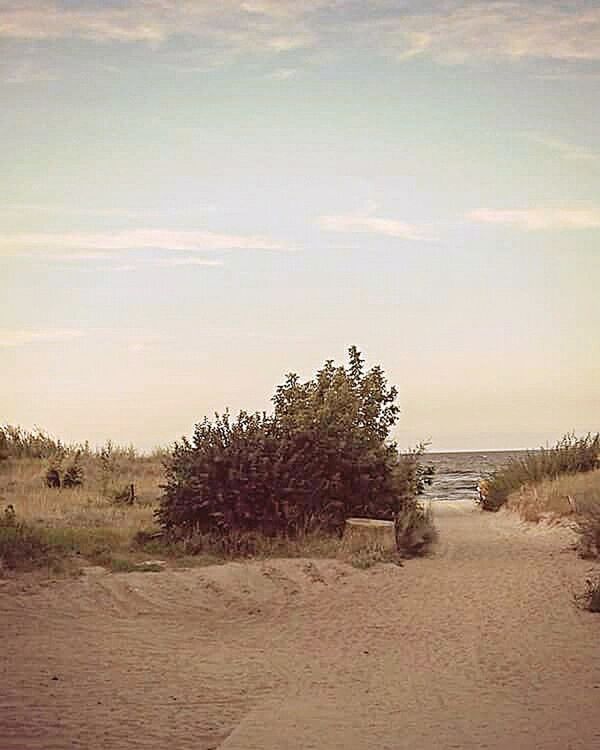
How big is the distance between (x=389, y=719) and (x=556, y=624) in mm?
5408

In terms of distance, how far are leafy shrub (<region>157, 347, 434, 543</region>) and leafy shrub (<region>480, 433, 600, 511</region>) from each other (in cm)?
752

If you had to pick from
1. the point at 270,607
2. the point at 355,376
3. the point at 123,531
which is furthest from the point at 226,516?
the point at 355,376

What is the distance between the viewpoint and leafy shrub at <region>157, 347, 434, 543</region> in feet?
65.1

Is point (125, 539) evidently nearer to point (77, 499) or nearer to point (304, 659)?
point (77, 499)

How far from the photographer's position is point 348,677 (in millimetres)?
11109

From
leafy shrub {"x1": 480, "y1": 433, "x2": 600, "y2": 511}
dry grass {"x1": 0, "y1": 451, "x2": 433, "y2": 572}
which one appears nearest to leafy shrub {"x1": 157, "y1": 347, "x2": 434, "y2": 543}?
dry grass {"x1": 0, "y1": 451, "x2": 433, "y2": 572}

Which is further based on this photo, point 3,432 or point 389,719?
point 3,432

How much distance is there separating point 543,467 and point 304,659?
20.6 m

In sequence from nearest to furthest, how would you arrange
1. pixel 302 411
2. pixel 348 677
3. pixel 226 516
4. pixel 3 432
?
pixel 348 677
pixel 226 516
pixel 302 411
pixel 3 432

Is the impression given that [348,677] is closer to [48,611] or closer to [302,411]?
[48,611]

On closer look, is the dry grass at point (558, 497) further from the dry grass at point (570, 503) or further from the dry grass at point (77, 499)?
the dry grass at point (77, 499)

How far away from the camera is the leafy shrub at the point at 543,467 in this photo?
102 feet

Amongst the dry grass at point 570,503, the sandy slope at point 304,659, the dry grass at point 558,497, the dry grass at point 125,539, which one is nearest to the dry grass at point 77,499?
the dry grass at point 125,539

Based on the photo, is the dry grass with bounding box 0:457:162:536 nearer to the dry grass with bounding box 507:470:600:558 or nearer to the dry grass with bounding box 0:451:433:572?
the dry grass with bounding box 0:451:433:572
